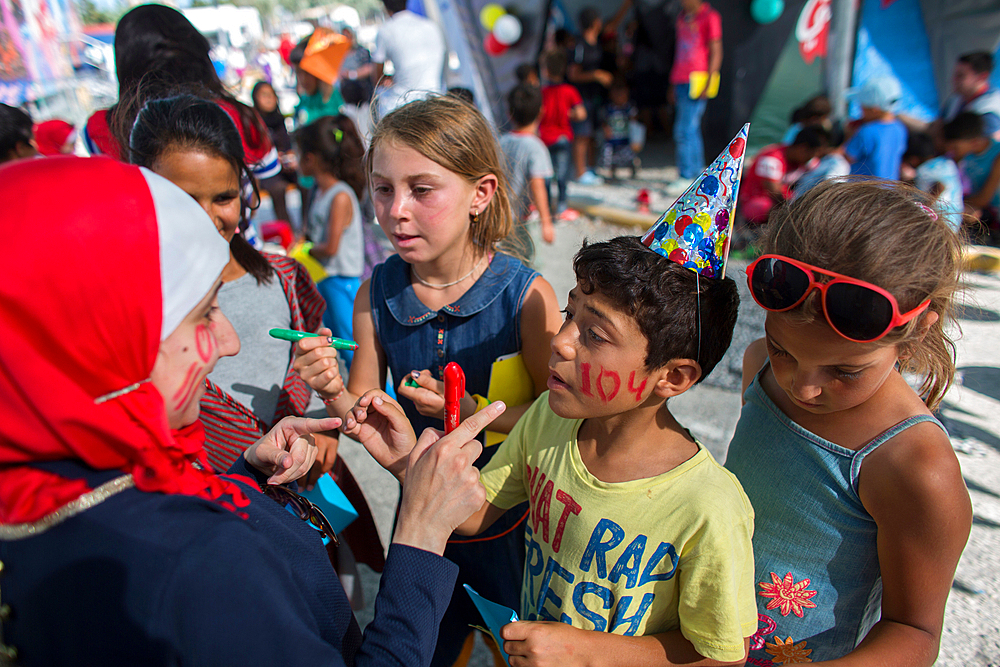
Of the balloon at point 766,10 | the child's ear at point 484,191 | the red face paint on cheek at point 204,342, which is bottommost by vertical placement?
the red face paint on cheek at point 204,342

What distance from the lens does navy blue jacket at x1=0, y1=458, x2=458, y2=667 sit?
733 mm

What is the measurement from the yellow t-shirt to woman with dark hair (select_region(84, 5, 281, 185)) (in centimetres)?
167

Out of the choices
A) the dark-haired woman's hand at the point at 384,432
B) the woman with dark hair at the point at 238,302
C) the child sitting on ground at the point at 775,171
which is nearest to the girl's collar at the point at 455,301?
the woman with dark hair at the point at 238,302

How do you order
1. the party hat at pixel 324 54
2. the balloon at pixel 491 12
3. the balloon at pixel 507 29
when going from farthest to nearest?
the balloon at pixel 491 12 < the balloon at pixel 507 29 < the party hat at pixel 324 54

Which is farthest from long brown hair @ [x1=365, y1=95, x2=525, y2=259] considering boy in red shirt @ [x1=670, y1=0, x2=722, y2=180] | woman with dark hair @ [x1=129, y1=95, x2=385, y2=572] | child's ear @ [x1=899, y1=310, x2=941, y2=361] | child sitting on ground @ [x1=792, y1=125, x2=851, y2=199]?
boy in red shirt @ [x1=670, y1=0, x2=722, y2=180]

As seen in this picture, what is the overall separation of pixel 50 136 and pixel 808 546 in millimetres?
4578

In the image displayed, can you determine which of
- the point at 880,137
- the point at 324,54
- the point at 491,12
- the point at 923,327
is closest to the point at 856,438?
the point at 923,327

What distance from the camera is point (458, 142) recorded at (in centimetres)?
168

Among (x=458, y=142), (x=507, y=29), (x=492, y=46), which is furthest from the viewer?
(x=492, y=46)

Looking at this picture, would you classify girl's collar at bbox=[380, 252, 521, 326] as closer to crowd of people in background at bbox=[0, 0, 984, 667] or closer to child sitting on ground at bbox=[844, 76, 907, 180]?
crowd of people in background at bbox=[0, 0, 984, 667]

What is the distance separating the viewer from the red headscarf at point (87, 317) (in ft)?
2.30

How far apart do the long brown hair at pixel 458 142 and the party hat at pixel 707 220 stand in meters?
0.69

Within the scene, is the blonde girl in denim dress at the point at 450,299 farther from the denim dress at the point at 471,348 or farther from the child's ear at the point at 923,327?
the child's ear at the point at 923,327

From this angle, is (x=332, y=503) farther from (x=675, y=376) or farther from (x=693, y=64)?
(x=693, y=64)
